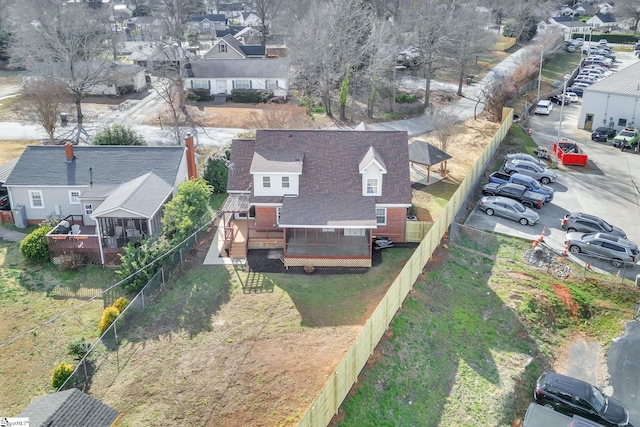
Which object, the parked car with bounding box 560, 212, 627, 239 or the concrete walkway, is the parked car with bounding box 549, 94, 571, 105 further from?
the concrete walkway

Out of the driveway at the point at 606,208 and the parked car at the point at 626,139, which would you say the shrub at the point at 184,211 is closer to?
the driveway at the point at 606,208

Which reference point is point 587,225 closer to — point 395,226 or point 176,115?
point 395,226

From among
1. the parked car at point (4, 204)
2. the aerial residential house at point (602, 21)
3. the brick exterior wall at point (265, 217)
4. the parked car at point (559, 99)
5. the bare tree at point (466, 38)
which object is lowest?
the parked car at point (4, 204)

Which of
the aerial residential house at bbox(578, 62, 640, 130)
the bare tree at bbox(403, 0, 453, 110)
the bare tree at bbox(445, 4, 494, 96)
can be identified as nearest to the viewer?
the aerial residential house at bbox(578, 62, 640, 130)

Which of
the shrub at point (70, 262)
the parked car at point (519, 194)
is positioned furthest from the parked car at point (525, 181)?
the shrub at point (70, 262)

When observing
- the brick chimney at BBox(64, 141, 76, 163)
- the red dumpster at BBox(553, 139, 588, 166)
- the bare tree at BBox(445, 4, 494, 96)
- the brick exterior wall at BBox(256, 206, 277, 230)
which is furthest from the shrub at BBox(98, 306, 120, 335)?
the bare tree at BBox(445, 4, 494, 96)

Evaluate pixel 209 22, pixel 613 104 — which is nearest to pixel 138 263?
pixel 613 104
